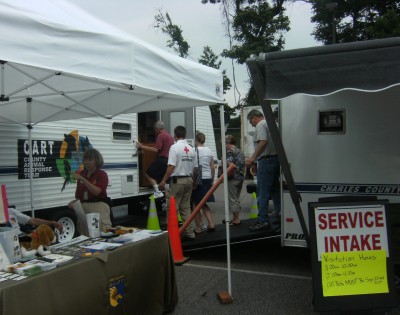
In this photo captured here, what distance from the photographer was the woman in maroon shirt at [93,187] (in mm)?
4793

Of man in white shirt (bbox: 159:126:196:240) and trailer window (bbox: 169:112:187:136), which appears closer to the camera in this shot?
man in white shirt (bbox: 159:126:196:240)

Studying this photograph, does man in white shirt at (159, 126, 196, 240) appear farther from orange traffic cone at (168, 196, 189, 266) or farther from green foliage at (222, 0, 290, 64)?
green foliage at (222, 0, 290, 64)

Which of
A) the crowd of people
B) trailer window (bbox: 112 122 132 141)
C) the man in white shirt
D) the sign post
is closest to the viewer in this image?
the sign post

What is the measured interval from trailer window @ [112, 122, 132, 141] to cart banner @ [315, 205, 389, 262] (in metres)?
5.50

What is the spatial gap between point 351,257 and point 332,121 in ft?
5.85

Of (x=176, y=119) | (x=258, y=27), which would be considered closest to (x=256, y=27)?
(x=258, y=27)

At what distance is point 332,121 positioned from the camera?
4.81 m

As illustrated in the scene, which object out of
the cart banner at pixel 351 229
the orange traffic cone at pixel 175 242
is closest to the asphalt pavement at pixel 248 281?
the orange traffic cone at pixel 175 242

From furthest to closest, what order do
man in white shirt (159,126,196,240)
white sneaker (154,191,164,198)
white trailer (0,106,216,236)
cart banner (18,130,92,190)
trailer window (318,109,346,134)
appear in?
1. white sneaker (154,191,164,198)
2. cart banner (18,130,92,190)
3. white trailer (0,106,216,236)
4. man in white shirt (159,126,196,240)
5. trailer window (318,109,346,134)

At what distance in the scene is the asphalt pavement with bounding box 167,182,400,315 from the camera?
4199 millimetres

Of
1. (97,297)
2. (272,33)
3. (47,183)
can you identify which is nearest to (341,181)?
(97,297)

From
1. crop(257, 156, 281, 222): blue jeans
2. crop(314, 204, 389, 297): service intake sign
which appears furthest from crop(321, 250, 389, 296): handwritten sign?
crop(257, 156, 281, 222): blue jeans

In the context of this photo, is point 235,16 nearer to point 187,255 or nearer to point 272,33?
point 272,33

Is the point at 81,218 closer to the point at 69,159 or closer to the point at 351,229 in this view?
the point at 351,229
